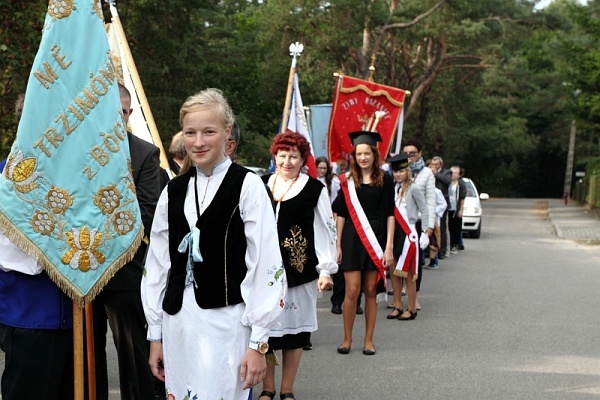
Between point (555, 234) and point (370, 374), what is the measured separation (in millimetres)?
18932

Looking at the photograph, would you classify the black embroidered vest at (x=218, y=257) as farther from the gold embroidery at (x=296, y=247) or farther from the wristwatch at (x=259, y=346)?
the gold embroidery at (x=296, y=247)

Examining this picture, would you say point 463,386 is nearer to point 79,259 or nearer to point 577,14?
point 79,259

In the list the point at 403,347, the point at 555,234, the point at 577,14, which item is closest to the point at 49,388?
the point at 403,347

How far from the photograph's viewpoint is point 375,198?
26.1 ft

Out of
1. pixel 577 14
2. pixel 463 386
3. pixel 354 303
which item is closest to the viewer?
pixel 463 386

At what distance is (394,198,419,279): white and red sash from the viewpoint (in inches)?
387

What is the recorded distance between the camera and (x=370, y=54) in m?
35.8

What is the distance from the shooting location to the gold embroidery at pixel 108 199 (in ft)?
14.2

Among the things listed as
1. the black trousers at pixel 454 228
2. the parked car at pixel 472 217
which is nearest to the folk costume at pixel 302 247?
the black trousers at pixel 454 228

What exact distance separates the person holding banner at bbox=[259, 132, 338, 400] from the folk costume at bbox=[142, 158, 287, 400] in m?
2.48

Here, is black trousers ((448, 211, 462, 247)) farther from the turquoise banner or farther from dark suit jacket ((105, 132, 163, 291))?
the turquoise banner

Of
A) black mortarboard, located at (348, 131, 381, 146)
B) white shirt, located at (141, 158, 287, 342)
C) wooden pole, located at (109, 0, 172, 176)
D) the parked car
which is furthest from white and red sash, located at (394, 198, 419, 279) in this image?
the parked car

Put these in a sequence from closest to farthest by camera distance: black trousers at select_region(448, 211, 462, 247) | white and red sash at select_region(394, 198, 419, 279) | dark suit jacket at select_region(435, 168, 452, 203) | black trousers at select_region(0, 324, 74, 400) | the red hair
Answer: black trousers at select_region(0, 324, 74, 400) < the red hair < white and red sash at select_region(394, 198, 419, 279) < dark suit jacket at select_region(435, 168, 452, 203) < black trousers at select_region(448, 211, 462, 247)

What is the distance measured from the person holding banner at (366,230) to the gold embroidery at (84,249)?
380cm
